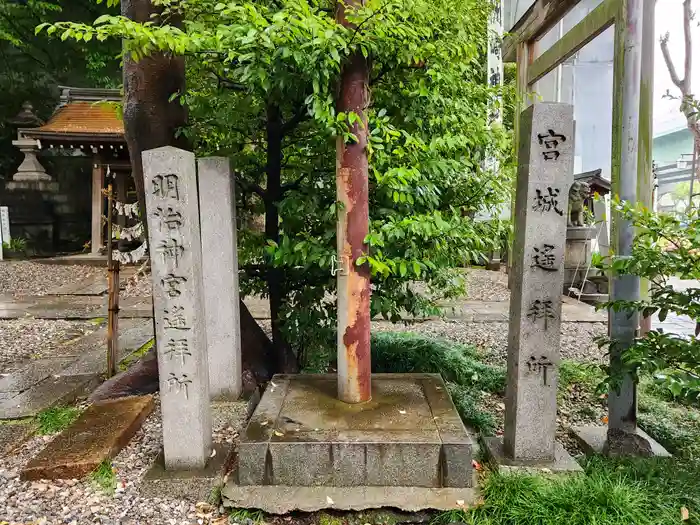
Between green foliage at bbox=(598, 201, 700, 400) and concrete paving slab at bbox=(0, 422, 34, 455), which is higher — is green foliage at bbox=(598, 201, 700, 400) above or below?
above

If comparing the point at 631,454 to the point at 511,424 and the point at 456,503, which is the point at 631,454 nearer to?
the point at 511,424

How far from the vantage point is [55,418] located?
4.20m

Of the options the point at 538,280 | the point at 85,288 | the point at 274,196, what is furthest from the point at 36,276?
the point at 538,280

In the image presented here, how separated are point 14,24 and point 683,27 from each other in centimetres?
2090

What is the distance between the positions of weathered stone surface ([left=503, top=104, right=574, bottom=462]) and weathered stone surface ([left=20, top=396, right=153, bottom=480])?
9.44 feet

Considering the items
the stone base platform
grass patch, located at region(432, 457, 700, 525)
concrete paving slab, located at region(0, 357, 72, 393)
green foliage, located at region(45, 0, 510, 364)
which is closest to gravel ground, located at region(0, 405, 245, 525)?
the stone base platform

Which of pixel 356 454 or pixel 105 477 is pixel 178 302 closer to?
pixel 105 477

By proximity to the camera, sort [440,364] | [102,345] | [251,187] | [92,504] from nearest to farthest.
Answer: [92,504] → [251,187] → [440,364] → [102,345]

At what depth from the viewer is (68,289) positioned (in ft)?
35.9

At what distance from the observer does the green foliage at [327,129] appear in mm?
3102

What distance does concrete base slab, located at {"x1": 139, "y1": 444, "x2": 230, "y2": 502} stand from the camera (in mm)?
3014

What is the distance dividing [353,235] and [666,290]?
2.17 m

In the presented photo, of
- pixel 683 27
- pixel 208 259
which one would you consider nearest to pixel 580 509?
pixel 208 259

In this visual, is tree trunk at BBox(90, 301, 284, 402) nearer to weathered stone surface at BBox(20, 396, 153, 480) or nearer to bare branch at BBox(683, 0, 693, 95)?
weathered stone surface at BBox(20, 396, 153, 480)
